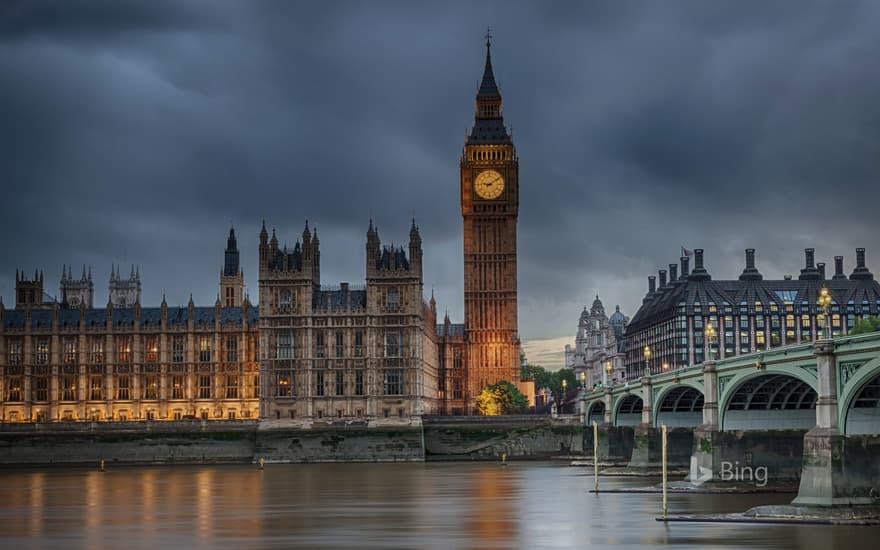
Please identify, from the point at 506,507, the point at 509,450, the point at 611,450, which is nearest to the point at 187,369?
the point at 509,450

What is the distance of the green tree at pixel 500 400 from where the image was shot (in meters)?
188

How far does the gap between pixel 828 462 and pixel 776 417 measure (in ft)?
82.1

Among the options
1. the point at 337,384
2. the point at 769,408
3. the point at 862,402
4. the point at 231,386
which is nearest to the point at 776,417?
the point at 769,408

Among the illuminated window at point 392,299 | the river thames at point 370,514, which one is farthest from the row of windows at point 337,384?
the river thames at point 370,514

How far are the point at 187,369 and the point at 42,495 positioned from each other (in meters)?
92.8

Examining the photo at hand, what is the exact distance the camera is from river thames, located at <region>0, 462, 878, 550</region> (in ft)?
187

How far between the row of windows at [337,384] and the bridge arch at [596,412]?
24.8 metres

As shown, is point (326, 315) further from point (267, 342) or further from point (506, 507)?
point (506, 507)

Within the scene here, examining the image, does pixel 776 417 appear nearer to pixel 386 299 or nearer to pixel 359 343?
pixel 386 299

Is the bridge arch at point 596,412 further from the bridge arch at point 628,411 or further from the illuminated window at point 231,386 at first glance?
the illuminated window at point 231,386

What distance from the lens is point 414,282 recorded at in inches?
6777

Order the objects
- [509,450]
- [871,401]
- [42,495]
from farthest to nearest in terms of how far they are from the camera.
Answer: [509,450] < [42,495] < [871,401]

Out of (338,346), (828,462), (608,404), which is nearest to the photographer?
(828,462)

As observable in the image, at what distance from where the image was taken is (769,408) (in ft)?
293
